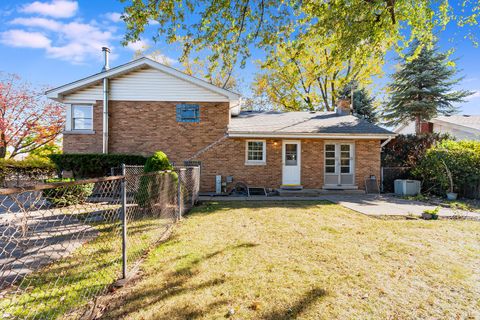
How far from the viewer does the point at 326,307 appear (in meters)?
2.70

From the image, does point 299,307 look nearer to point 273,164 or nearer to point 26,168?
point 273,164

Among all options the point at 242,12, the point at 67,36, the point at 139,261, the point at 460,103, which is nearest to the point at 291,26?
the point at 242,12

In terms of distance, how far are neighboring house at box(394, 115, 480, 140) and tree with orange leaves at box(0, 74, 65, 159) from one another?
28.9 metres

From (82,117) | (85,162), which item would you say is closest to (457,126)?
(85,162)

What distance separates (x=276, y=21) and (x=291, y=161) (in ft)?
21.4

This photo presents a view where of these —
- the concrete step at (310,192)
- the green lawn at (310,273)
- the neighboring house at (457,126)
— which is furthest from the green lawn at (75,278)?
the neighboring house at (457,126)

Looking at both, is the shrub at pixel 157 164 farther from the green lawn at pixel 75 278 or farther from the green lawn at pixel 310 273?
the green lawn at pixel 75 278

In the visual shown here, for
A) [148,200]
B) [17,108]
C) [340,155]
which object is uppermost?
[17,108]

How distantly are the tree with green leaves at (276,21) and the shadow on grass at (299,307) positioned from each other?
7515 millimetres

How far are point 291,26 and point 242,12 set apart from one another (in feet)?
6.05

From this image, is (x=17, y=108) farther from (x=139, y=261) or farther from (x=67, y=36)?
(x=139, y=261)

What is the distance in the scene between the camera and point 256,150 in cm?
1224

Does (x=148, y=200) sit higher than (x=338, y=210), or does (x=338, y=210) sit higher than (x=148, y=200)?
(x=148, y=200)

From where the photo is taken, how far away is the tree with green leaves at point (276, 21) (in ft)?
23.4
